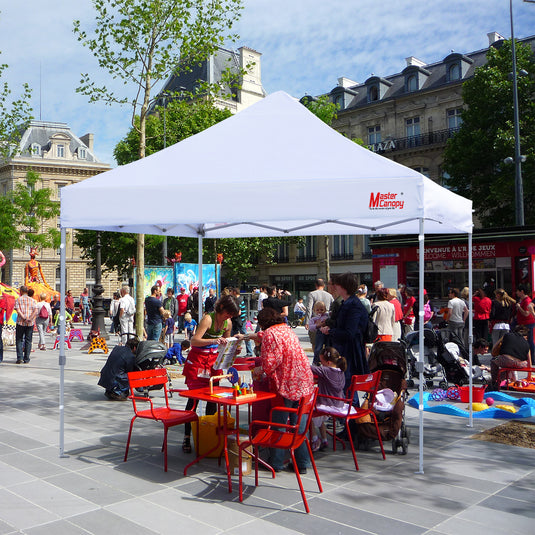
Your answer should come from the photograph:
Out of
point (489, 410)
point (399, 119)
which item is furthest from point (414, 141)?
point (489, 410)

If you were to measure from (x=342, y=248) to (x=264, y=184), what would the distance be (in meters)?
42.3

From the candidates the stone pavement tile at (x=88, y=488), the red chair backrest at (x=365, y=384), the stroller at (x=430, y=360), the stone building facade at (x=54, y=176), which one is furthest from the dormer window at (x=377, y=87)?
the stone pavement tile at (x=88, y=488)

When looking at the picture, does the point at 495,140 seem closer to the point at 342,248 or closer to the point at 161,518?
the point at 342,248

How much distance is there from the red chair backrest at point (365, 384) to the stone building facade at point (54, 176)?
209 ft

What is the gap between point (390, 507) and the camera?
4910mm

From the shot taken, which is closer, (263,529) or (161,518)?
→ (263,529)

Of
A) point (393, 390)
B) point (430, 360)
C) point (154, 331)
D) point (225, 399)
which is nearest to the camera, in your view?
point (225, 399)

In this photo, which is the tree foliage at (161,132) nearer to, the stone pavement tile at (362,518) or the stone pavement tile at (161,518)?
the stone pavement tile at (161,518)

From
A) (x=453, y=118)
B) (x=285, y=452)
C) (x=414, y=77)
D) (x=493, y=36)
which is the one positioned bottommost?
(x=285, y=452)

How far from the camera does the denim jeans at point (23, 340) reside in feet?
48.2

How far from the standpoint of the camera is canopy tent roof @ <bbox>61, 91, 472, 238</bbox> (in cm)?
575

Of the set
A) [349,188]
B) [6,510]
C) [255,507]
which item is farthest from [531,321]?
[6,510]

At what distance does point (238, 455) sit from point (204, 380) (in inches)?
50.4

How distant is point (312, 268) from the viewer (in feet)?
165
